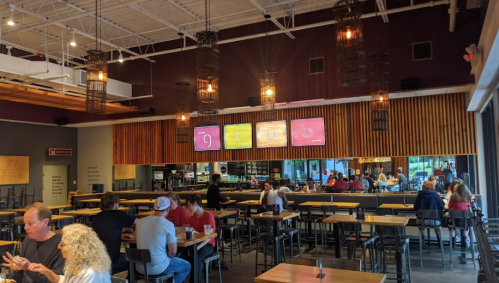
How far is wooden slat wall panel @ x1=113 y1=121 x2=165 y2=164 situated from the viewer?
43.2 feet

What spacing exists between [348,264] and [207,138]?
9.00m

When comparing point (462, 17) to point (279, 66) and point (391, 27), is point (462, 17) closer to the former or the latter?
point (391, 27)

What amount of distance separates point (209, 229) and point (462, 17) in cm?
735

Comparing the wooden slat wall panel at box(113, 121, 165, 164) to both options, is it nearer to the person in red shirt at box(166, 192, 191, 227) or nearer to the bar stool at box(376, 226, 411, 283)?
the person in red shirt at box(166, 192, 191, 227)

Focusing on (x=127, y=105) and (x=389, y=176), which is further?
(x=389, y=176)

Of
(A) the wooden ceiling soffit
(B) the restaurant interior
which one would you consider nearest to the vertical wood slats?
(B) the restaurant interior

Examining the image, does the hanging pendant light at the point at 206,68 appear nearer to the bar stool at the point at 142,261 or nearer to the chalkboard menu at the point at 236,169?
the bar stool at the point at 142,261

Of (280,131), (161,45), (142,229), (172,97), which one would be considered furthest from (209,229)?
(161,45)

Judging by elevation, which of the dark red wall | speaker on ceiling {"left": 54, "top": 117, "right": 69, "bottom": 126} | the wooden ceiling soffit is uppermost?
the dark red wall

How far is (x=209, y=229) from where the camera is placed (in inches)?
210

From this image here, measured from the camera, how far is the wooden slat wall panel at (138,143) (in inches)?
518

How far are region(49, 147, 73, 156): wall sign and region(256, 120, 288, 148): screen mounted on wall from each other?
26.4ft

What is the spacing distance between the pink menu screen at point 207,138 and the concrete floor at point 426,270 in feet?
16.1

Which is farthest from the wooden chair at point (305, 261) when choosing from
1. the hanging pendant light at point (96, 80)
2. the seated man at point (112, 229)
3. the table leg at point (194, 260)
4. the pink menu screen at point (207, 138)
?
the pink menu screen at point (207, 138)
